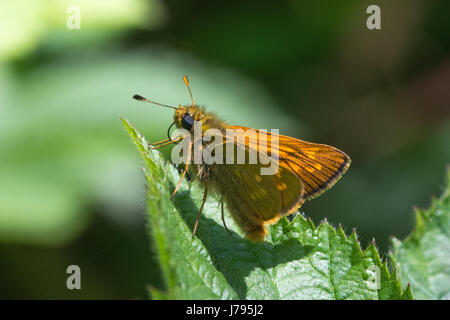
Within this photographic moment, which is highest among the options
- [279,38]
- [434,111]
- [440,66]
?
[279,38]

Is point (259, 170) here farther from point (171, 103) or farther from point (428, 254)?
point (171, 103)

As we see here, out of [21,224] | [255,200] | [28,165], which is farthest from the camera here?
[28,165]

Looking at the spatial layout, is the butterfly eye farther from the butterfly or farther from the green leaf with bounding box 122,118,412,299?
the green leaf with bounding box 122,118,412,299

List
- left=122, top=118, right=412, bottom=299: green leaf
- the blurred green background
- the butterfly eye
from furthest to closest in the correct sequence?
the blurred green background, the butterfly eye, left=122, top=118, right=412, bottom=299: green leaf

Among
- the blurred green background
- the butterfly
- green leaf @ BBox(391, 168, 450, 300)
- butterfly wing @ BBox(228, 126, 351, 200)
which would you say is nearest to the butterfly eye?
the butterfly
